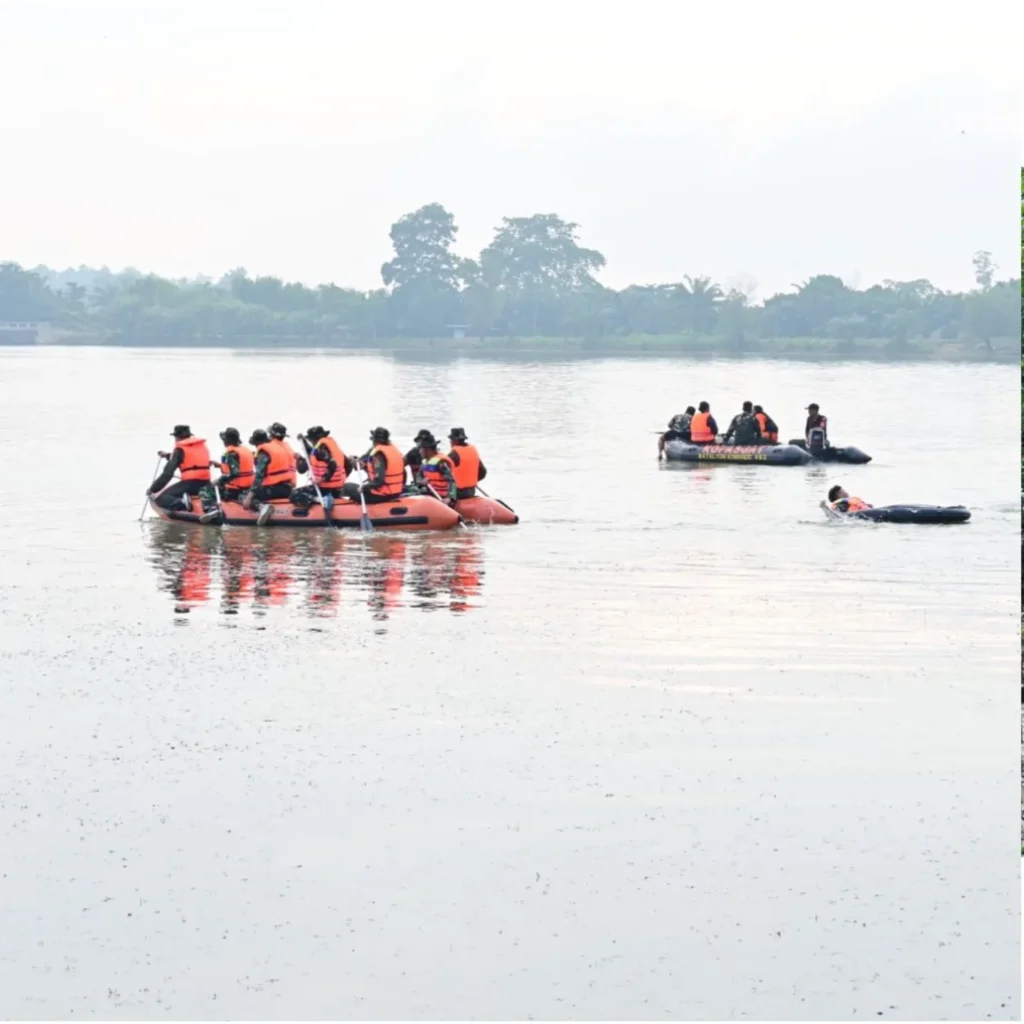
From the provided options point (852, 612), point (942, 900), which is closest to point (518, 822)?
point (942, 900)

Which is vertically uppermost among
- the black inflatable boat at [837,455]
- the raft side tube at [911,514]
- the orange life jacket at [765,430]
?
the orange life jacket at [765,430]

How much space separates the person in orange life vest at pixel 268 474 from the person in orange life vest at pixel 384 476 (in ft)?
3.67

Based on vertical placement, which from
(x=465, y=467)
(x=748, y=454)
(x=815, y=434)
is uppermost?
(x=815, y=434)

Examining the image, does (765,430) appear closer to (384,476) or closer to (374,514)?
(384,476)

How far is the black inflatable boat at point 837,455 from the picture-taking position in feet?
145

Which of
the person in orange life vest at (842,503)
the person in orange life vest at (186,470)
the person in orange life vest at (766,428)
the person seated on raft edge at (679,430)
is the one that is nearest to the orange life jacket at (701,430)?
the person seated on raft edge at (679,430)

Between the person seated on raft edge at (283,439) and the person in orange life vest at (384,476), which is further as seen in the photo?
the person seated on raft edge at (283,439)

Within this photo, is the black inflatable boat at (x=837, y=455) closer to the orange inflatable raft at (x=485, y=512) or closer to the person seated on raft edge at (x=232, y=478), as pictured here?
the orange inflatable raft at (x=485, y=512)

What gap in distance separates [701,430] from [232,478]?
17.2 meters

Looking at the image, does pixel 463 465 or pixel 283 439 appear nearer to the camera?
pixel 283 439

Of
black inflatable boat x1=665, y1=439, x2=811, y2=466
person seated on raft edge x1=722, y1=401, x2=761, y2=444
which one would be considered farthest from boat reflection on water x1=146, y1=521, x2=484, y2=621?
person seated on raft edge x1=722, y1=401, x2=761, y2=444

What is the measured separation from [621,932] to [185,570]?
48.6 ft

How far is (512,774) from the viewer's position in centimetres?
1475

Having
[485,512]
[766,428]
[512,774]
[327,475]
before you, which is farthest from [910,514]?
[512,774]
